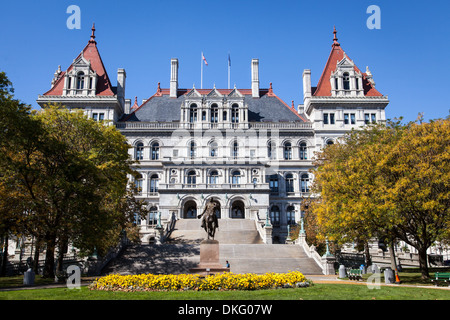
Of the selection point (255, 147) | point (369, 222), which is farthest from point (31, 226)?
point (255, 147)

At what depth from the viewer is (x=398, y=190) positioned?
2361cm

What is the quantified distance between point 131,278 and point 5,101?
43.1 feet

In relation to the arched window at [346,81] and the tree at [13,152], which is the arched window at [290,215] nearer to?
the arched window at [346,81]

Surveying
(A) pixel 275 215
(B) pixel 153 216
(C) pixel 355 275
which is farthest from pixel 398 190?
(B) pixel 153 216

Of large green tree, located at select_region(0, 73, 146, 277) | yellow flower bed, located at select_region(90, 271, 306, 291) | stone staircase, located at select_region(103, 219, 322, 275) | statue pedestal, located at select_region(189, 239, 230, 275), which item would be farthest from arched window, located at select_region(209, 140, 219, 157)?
yellow flower bed, located at select_region(90, 271, 306, 291)

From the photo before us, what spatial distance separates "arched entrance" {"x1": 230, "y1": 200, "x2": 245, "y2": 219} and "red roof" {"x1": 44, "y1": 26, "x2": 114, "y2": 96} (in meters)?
23.6

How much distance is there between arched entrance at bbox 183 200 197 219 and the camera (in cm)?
5280

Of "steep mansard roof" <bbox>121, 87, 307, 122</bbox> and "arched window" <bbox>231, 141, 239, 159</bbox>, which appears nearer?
"arched window" <bbox>231, 141, 239, 159</bbox>

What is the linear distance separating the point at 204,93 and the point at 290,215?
80.1 feet

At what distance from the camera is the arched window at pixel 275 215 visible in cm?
5400

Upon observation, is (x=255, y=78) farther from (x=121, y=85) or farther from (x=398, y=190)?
(x=398, y=190)

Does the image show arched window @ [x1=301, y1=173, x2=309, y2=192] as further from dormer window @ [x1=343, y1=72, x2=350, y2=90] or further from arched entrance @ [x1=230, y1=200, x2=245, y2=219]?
dormer window @ [x1=343, y1=72, x2=350, y2=90]

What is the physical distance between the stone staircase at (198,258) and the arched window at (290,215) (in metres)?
14.7

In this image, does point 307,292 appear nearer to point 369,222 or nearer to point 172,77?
point 369,222
